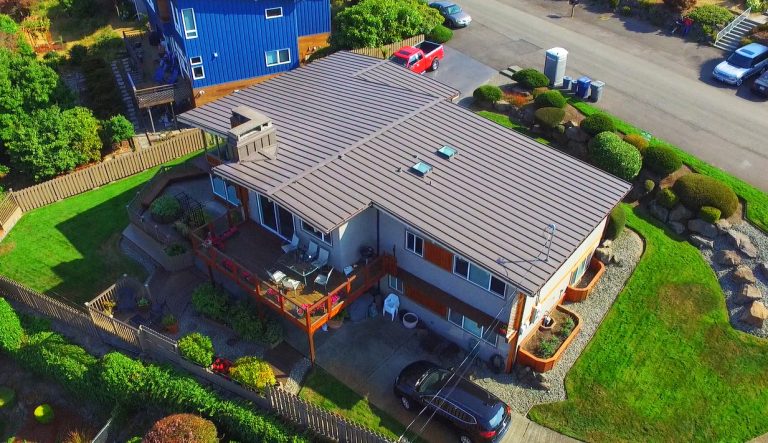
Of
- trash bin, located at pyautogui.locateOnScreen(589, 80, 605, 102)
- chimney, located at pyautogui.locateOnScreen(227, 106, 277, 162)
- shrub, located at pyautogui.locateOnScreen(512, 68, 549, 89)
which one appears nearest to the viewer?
chimney, located at pyautogui.locateOnScreen(227, 106, 277, 162)

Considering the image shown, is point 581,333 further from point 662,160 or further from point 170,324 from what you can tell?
point 170,324

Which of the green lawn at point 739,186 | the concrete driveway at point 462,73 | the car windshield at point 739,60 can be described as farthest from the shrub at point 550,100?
the car windshield at point 739,60

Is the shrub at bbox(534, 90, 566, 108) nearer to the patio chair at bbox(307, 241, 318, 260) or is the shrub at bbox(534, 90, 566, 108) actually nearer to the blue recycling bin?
the blue recycling bin

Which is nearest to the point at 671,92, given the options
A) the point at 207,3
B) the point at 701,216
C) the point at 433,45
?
the point at 701,216

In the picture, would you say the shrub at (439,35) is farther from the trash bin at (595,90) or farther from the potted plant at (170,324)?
the potted plant at (170,324)

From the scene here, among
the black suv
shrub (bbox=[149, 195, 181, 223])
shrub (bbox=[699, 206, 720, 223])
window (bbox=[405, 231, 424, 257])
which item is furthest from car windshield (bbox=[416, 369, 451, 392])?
shrub (bbox=[699, 206, 720, 223])

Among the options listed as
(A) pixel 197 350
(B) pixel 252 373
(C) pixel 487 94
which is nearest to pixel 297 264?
(B) pixel 252 373

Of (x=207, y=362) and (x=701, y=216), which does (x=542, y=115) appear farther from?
(x=207, y=362)
